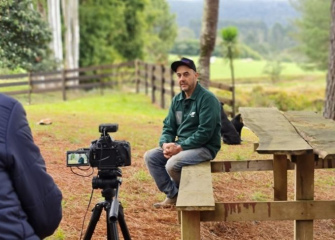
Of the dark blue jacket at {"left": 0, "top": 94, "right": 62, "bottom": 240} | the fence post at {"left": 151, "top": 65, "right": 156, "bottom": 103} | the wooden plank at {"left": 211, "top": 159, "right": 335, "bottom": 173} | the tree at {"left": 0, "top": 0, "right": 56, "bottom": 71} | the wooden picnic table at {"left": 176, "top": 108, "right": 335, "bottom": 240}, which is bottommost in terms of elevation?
the fence post at {"left": 151, "top": 65, "right": 156, "bottom": 103}

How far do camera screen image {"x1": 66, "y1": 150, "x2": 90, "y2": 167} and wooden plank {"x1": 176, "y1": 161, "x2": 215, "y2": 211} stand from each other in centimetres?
67

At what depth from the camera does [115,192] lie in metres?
3.77

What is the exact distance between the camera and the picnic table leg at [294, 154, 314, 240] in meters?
4.59

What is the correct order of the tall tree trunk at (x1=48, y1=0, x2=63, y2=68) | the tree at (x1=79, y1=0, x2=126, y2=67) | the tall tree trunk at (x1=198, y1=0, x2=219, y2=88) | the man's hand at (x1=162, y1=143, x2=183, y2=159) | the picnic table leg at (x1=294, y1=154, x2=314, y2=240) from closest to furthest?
1. the picnic table leg at (x1=294, y1=154, x2=314, y2=240)
2. the man's hand at (x1=162, y1=143, x2=183, y2=159)
3. the tall tree trunk at (x1=198, y1=0, x2=219, y2=88)
4. the tall tree trunk at (x1=48, y1=0, x2=63, y2=68)
5. the tree at (x1=79, y1=0, x2=126, y2=67)

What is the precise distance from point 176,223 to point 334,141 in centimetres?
176

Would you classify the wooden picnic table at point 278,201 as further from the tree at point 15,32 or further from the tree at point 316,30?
the tree at point 316,30

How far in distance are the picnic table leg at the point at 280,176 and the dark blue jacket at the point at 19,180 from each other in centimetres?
413

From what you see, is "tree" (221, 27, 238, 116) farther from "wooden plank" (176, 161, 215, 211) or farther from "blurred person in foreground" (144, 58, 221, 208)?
"wooden plank" (176, 161, 215, 211)

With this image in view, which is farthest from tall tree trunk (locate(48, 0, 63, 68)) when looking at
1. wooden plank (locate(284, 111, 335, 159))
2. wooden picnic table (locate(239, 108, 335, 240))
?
wooden picnic table (locate(239, 108, 335, 240))

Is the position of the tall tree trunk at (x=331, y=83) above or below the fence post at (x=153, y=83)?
above

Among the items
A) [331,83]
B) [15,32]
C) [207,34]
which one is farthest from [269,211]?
[207,34]

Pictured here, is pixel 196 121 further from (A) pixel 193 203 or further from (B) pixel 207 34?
(B) pixel 207 34

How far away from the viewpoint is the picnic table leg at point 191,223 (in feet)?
13.0

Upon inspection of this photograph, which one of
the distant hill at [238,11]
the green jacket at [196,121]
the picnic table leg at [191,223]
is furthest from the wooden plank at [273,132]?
the distant hill at [238,11]
